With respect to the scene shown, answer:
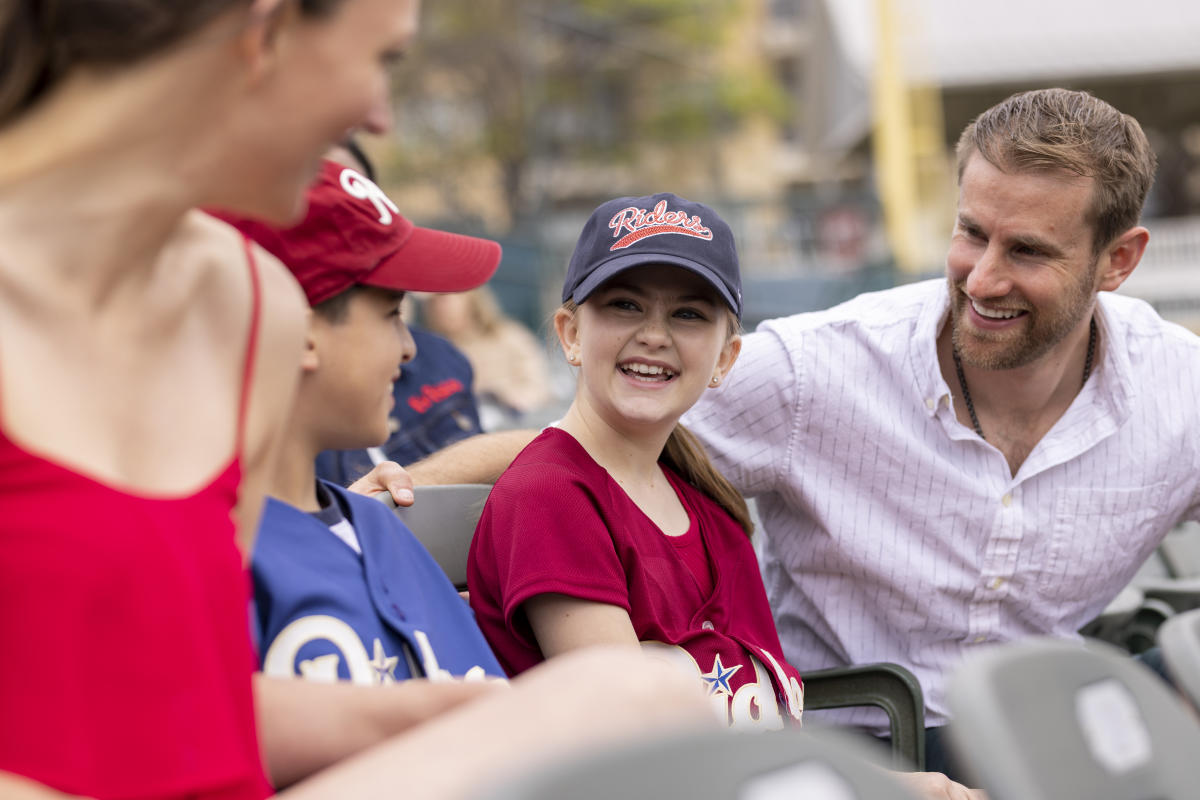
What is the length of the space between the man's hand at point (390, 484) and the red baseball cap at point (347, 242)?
20.6 inches

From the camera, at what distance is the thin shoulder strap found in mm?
1335

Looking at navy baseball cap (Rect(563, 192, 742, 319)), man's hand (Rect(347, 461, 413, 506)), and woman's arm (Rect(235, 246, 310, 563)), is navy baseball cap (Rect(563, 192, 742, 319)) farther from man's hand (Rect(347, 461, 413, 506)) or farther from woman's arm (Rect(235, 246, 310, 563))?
woman's arm (Rect(235, 246, 310, 563))

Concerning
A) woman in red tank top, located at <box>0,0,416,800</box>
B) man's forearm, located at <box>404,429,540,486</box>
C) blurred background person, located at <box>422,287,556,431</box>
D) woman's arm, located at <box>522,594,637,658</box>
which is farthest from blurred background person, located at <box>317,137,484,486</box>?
blurred background person, located at <box>422,287,556,431</box>

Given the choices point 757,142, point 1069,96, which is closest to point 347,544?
point 1069,96

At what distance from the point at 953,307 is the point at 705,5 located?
82.1 feet

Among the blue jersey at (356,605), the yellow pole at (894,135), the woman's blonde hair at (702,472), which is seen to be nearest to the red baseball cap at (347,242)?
the blue jersey at (356,605)

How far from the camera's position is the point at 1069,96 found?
2.70 metres

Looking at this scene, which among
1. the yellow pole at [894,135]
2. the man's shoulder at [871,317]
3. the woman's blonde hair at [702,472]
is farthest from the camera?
the yellow pole at [894,135]

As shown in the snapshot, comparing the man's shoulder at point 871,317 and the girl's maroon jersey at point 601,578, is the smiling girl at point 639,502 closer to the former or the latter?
the girl's maroon jersey at point 601,578

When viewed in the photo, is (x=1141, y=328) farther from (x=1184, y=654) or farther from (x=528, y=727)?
(x=528, y=727)

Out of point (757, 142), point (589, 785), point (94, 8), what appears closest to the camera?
point (589, 785)

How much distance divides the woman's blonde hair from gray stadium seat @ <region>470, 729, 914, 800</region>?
1.42 meters

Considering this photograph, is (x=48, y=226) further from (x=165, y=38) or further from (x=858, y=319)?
(x=858, y=319)

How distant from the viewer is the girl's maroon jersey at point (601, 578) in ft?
6.56
